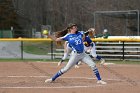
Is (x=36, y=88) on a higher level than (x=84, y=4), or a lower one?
lower

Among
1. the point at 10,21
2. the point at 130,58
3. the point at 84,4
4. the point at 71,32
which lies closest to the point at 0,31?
the point at 10,21

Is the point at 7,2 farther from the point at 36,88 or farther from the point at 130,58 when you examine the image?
the point at 36,88

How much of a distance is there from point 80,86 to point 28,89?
5.32 feet

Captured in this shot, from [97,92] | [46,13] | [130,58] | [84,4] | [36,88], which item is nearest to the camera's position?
[97,92]

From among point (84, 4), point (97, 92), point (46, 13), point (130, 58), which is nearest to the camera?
point (97, 92)

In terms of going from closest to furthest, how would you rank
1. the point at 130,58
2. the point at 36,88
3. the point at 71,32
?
1. the point at 36,88
2. the point at 71,32
3. the point at 130,58

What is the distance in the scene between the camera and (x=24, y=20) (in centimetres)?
6253

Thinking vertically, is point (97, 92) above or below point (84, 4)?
below

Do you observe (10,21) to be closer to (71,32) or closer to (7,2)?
(7,2)

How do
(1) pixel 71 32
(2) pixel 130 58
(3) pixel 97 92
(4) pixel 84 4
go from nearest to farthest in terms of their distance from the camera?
(3) pixel 97 92, (1) pixel 71 32, (2) pixel 130 58, (4) pixel 84 4

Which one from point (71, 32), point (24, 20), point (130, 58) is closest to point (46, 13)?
point (24, 20)

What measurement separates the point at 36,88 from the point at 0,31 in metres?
45.3

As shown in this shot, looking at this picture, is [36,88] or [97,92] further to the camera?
[36,88]

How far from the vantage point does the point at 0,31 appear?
189 ft
